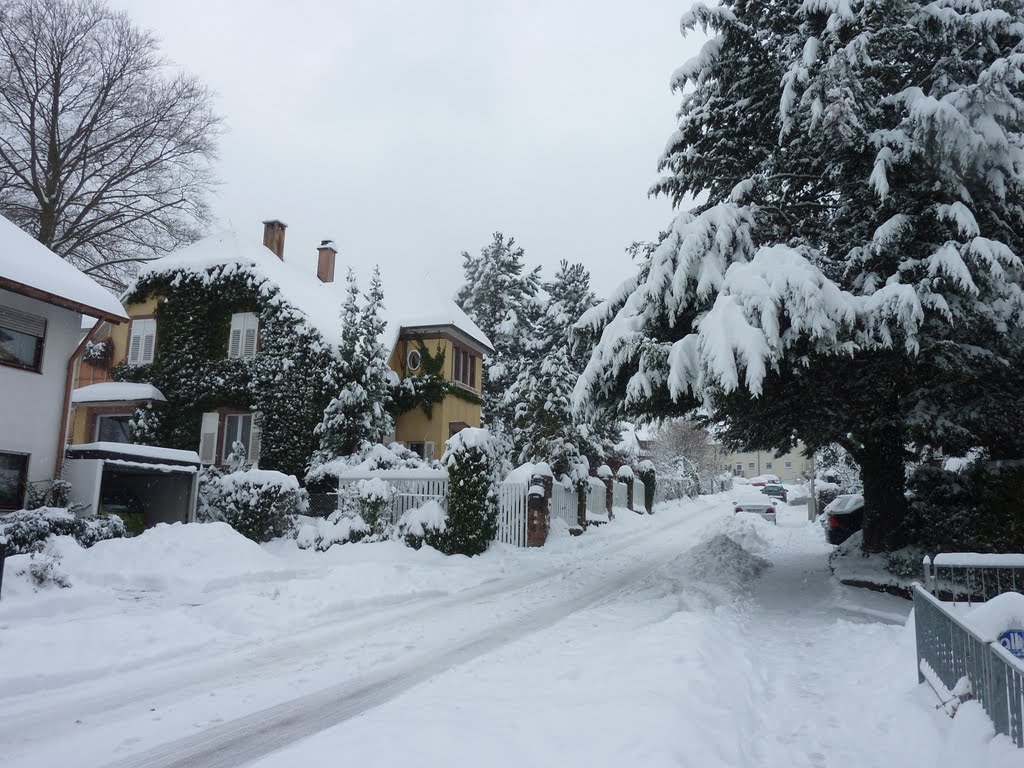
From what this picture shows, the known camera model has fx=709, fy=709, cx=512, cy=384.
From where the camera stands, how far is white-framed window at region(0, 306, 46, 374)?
14.7m

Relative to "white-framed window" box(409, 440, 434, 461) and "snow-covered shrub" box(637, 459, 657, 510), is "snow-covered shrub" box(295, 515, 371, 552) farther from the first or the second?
"snow-covered shrub" box(637, 459, 657, 510)

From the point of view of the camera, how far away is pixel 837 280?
10945 millimetres

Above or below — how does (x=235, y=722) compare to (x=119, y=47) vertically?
below

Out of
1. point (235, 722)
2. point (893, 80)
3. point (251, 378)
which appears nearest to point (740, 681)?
point (235, 722)

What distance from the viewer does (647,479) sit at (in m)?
36.7

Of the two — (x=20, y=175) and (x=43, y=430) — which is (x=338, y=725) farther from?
(x=20, y=175)

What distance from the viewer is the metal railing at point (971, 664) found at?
144 inches

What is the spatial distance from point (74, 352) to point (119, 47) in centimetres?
1371

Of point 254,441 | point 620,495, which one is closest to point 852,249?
point 254,441

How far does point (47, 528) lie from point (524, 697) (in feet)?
34.3

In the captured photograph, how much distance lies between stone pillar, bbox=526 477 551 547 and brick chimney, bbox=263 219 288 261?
15.5 metres

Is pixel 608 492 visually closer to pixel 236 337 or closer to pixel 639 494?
pixel 639 494

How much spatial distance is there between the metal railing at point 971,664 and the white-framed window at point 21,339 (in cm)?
1648

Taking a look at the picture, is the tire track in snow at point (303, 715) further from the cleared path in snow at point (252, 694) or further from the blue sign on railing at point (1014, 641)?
the blue sign on railing at point (1014, 641)
